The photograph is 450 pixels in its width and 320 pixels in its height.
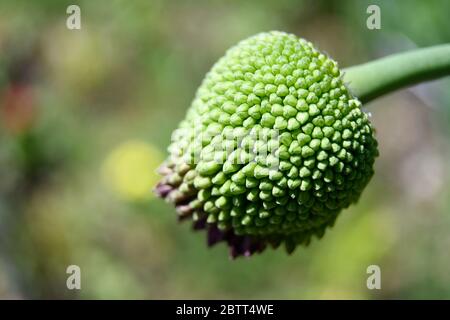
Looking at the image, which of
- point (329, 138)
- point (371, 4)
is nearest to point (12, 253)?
point (371, 4)

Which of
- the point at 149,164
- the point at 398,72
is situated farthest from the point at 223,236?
the point at 149,164

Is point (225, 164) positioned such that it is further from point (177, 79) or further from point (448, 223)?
point (177, 79)

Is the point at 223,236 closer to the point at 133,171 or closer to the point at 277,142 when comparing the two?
the point at 277,142

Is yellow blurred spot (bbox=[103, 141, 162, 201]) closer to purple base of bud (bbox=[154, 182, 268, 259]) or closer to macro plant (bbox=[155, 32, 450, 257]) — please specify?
purple base of bud (bbox=[154, 182, 268, 259])

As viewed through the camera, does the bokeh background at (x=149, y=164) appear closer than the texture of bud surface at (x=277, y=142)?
No

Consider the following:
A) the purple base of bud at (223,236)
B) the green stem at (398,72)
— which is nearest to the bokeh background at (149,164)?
the green stem at (398,72)

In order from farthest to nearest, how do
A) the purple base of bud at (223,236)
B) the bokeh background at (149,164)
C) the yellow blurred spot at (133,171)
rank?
the yellow blurred spot at (133,171) < the bokeh background at (149,164) < the purple base of bud at (223,236)

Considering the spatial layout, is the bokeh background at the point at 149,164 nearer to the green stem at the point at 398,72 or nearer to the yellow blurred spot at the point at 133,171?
the yellow blurred spot at the point at 133,171
